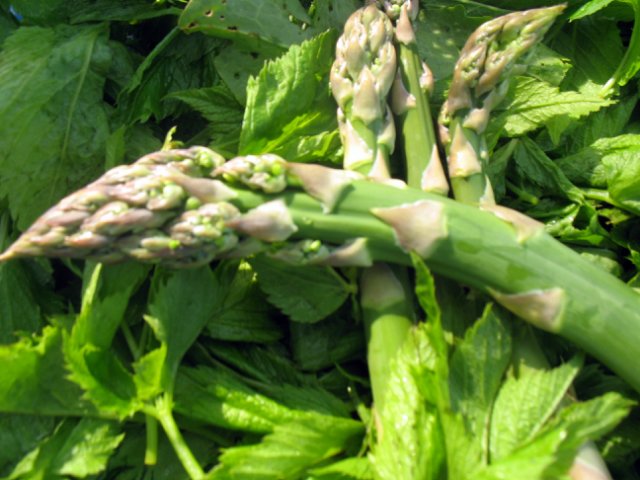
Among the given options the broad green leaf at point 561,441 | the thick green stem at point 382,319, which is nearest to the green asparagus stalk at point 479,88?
the thick green stem at point 382,319

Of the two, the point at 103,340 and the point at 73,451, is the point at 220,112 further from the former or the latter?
the point at 73,451

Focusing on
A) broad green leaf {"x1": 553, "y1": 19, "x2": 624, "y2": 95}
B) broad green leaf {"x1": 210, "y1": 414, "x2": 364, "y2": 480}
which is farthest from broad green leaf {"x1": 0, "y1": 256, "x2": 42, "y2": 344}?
broad green leaf {"x1": 553, "y1": 19, "x2": 624, "y2": 95}

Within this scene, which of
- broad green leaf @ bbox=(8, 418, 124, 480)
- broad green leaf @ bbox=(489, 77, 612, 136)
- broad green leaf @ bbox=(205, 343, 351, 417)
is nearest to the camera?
broad green leaf @ bbox=(8, 418, 124, 480)

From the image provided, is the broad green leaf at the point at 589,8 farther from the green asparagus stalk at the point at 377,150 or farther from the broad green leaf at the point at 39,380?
the broad green leaf at the point at 39,380

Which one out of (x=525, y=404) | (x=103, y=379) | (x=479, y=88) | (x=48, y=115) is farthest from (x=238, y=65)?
(x=525, y=404)

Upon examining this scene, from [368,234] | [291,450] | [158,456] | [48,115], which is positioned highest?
[48,115]

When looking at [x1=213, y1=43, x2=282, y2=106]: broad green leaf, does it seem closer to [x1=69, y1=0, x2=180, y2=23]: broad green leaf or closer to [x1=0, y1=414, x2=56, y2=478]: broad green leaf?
[x1=69, y1=0, x2=180, y2=23]: broad green leaf
